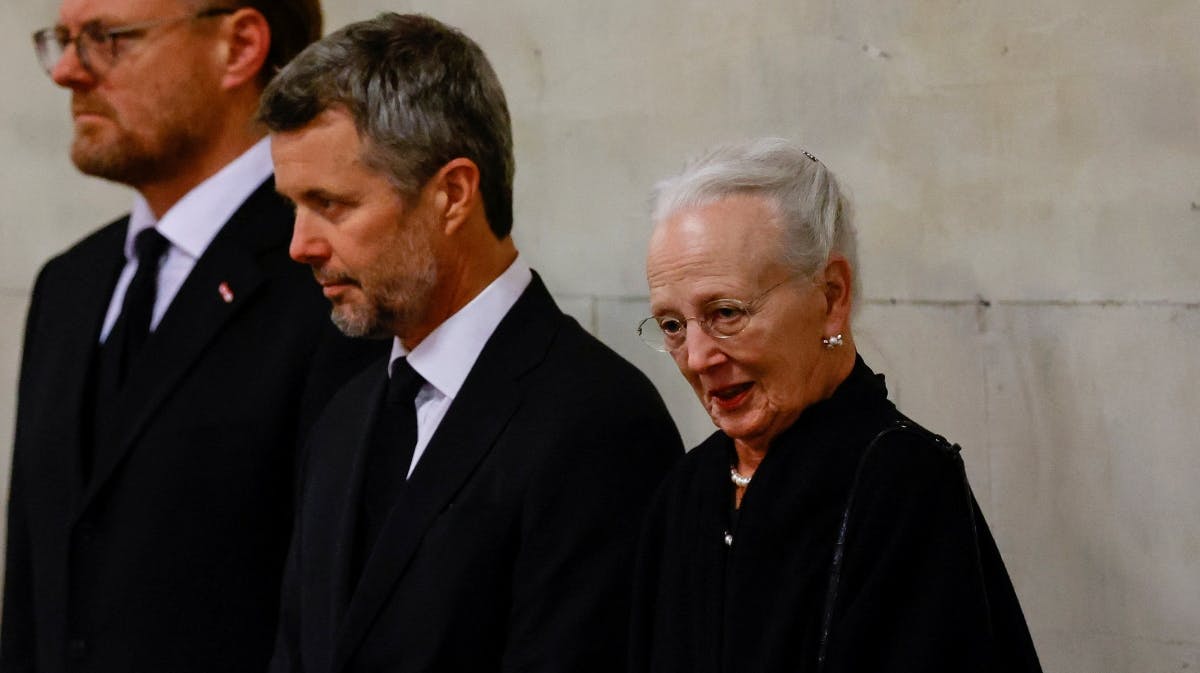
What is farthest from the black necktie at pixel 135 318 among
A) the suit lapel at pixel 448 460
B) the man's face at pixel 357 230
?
the suit lapel at pixel 448 460

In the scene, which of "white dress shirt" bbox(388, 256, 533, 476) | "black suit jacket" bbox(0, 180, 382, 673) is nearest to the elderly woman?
"white dress shirt" bbox(388, 256, 533, 476)

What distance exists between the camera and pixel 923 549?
6.18 feet

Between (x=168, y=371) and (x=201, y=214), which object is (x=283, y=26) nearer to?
(x=201, y=214)

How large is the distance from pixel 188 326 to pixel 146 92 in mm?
473

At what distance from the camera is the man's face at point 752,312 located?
2010 millimetres

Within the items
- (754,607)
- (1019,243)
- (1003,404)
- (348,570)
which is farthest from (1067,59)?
(348,570)

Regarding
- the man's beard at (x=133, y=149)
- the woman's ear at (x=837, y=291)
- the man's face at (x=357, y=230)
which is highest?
the man's beard at (x=133, y=149)

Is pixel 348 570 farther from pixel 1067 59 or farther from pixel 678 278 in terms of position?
pixel 1067 59

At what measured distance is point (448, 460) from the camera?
7.95 ft

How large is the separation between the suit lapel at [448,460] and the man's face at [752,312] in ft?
1.46

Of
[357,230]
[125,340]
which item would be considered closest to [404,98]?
[357,230]

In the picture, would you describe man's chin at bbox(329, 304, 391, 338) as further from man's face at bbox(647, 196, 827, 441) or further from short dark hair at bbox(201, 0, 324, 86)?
short dark hair at bbox(201, 0, 324, 86)

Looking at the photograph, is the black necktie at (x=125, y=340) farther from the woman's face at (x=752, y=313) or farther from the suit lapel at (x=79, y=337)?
the woman's face at (x=752, y=313)

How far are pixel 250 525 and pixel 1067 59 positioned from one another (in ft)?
5.22
